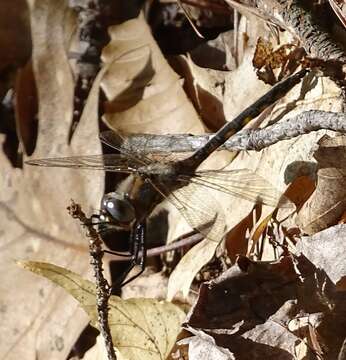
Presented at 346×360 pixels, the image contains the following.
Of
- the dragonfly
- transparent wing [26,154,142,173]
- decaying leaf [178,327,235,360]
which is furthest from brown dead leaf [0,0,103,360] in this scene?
decaying leaf [178,327,235,360]

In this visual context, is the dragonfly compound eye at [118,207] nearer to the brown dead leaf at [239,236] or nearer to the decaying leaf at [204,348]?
the brown dead leaf at [239,236]

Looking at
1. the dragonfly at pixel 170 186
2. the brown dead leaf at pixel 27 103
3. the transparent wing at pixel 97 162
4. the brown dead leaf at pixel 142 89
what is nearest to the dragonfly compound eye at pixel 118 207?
the dragonfly at pixel 170 186

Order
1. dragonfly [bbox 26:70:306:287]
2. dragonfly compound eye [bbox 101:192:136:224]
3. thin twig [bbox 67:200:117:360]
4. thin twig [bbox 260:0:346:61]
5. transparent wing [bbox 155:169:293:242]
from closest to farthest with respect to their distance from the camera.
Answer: thin twig [bbox 67:200:117:360] → thin twig [bbox 260:0:346:61] → transparent wing [bbox 155:169:293:242] → dragonfly [bbox 26:70:306:287] → dragonfly compound eye [bbox 101:192:136:224]

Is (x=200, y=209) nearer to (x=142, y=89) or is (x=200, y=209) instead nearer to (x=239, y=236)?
(x=239, y=236)

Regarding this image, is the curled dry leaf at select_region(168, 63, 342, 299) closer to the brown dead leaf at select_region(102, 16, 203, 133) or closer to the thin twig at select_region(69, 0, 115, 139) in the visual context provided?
the brown dead leaf at select_region(102, 16, 203, 133)

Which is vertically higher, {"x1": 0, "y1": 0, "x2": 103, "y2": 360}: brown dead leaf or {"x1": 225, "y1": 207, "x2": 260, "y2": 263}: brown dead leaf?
{"x1": 225, "y1": 207, "x2": 260, "y2": 263}: brown dead leaf

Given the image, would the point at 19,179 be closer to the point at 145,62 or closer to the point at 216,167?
the point at 145,62

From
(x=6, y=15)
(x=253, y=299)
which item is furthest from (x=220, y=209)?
(x=6, y=15)
